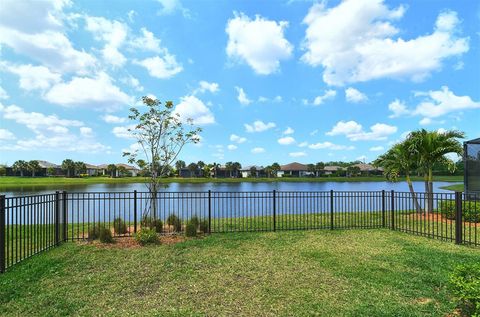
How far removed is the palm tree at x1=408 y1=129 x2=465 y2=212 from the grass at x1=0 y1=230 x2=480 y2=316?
7.47 metres

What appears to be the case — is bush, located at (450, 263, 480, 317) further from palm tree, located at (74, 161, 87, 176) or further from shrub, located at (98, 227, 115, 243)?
palm tree, located at (74, 161, 87, 176)

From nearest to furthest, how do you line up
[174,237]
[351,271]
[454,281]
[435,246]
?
[454,281], [351,271], [435,246], [174,237]

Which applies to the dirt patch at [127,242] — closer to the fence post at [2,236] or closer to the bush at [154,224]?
the bush at [154,224]

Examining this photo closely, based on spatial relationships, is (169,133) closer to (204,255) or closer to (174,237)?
(174,237)

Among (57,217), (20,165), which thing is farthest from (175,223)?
(20,165)

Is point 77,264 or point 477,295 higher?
point 477,295

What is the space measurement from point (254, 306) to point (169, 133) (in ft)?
24.5

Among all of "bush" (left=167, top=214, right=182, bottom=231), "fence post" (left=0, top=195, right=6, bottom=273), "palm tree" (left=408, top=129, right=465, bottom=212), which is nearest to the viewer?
"fence post" (left=0, top=195, right=6, bottom=273)

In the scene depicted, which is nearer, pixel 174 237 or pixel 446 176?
pixel 174 237

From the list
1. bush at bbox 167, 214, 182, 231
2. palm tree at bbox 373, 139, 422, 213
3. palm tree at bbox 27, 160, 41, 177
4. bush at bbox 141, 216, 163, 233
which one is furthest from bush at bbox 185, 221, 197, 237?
palm tree at bbox 27, 160, 41, 177

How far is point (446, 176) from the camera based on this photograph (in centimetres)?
8588

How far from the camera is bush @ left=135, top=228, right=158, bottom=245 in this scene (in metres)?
7.95

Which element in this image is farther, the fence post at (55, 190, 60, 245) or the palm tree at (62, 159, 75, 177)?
the palm tree at (62, 159, 75, 177)

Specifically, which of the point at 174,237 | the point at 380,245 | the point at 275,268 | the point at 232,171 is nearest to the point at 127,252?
the point at 174,237
